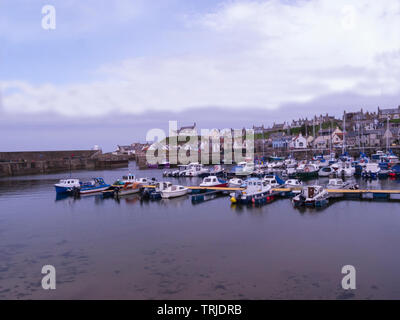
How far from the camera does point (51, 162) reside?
353 ft

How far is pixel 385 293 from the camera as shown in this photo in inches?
537

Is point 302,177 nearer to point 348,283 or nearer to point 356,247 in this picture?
point 356,247

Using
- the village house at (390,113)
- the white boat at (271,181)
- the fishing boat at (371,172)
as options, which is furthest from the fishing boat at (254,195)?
the village house at (390,113)

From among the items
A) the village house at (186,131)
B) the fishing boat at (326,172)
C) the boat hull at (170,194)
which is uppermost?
the village house at (186,131)

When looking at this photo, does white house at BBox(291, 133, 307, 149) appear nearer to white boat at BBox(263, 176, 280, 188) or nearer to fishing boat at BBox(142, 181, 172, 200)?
white boat at BBox(263, 176, 280, 188)

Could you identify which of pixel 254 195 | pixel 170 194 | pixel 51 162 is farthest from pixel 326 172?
pixel 51 162

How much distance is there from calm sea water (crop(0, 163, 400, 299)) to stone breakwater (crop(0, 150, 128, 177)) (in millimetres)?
75111

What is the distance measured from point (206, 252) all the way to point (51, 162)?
4009 inches

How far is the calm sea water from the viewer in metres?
14.7

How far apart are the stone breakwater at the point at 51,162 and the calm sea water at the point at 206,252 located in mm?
75111

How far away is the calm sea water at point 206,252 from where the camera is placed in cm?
1466

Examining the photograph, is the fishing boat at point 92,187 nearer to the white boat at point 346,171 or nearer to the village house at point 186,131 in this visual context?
the white boat at point 346,171

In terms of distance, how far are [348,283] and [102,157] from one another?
117 metres
